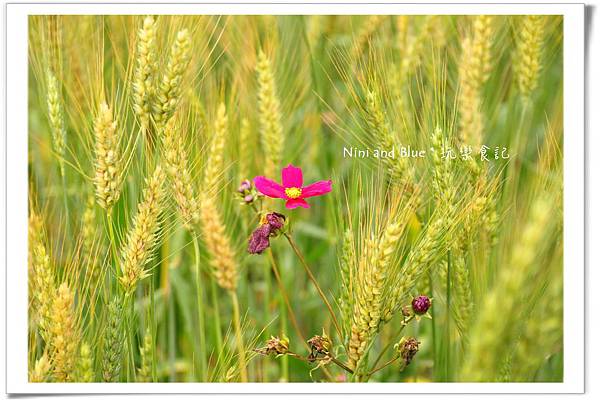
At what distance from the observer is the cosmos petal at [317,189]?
66.2 inches

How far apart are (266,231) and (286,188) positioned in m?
0.18

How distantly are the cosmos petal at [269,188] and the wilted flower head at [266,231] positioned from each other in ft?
0.24

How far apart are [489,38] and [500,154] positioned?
1.00 feet

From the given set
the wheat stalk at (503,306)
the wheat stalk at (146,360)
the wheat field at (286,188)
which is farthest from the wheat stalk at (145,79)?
the wheat stalk at (503,306)

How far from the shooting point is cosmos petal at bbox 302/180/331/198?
5.52 ft

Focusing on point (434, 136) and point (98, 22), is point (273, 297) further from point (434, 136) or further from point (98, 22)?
point (98, 22)

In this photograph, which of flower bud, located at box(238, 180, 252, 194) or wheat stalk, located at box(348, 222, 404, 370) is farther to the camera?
flower bud, located at box(238, 180, 252, 194)

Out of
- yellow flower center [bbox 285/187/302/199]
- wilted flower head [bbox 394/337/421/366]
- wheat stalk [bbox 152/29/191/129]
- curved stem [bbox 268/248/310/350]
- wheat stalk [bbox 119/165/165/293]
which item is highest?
wheat stalk [bbox 152/29/191/129]

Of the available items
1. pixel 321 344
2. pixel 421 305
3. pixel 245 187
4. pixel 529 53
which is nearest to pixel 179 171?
pixel 245 187

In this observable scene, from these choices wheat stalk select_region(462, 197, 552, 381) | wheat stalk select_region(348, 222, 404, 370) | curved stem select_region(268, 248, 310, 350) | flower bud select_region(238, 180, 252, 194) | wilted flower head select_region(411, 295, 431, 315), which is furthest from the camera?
curved stem select_region(268, 248, 310, 350)

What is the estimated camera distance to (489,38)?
1786mm

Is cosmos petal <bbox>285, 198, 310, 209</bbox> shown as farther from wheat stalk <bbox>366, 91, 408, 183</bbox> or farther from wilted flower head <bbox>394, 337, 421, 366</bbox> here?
wilted flower head <bbox>394, 337, 421, 366</bbox>

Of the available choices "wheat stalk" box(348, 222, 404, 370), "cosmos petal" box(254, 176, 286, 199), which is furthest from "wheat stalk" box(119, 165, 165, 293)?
"wheat stalk" box(348, 222, 404, 370)
